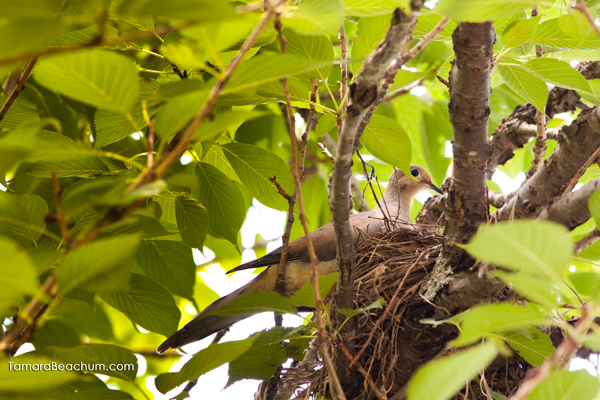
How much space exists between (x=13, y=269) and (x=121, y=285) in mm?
316

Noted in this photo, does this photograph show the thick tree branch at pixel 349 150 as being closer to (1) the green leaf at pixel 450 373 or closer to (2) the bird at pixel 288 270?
(2) the bird at pixel 288 270

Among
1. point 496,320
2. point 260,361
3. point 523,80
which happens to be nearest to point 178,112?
point 496,320

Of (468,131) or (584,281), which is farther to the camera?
(584,281)

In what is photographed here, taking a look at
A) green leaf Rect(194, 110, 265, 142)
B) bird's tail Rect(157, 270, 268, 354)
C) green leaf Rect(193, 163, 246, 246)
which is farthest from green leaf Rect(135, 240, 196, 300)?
green leaf Rect(194, 110, 265, 142)

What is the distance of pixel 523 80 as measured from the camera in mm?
1795

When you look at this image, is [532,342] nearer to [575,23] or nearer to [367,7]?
[575,23]

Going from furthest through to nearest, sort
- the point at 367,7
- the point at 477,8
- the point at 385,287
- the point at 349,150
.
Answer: the point at 385,287 → the point at 349,150 → the point at 367,7 → the point at 477,8

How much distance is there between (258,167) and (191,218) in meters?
0.36

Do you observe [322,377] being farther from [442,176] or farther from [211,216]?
[442,176]

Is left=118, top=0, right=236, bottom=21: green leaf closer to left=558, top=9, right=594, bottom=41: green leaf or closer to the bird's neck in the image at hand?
left=558, top=9, right=594, bottom=41: green leaf

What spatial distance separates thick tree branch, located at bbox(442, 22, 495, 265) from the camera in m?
1.61

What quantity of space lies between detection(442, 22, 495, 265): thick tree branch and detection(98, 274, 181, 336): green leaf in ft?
3.77

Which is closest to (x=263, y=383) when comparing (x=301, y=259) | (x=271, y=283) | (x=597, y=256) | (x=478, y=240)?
(x=271, y=283)

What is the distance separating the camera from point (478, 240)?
87 centimetres
